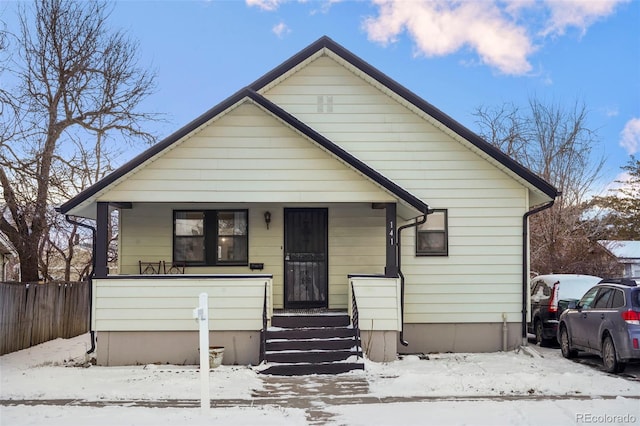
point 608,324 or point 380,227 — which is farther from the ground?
point 380,227

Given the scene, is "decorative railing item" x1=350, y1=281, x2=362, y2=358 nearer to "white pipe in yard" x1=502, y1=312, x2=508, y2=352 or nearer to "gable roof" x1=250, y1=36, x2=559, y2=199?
"white pipe in yard" x1=502, y1=312, x2=508, y2=352

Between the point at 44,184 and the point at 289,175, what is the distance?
895cm

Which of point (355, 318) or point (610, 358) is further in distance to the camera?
point (355, 318)

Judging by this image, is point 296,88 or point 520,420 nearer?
point 520,420

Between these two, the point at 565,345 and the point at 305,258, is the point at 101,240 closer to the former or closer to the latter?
the point at 305,258

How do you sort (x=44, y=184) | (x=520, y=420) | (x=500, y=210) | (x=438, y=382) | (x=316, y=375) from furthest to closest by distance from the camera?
(x=44, y=184) < (x=500, y=210) < (x=316, y=375) < (x=438, y=382) < (x=520, y=420)

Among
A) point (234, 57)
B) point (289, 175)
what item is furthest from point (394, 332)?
point (234, 57)

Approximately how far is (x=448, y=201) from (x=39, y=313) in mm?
10400

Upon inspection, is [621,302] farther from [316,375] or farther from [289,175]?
[289,175]

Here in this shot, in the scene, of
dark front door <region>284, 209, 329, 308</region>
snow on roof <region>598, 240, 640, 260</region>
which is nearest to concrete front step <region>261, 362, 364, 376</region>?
dark front door <region>284, 209, 329, 308</region>

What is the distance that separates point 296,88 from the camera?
533 inches

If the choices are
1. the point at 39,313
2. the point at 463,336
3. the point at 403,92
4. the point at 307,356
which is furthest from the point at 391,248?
the point at 39,313

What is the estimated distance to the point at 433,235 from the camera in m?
13.4

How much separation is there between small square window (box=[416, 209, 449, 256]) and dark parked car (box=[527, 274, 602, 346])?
10.2 feet
